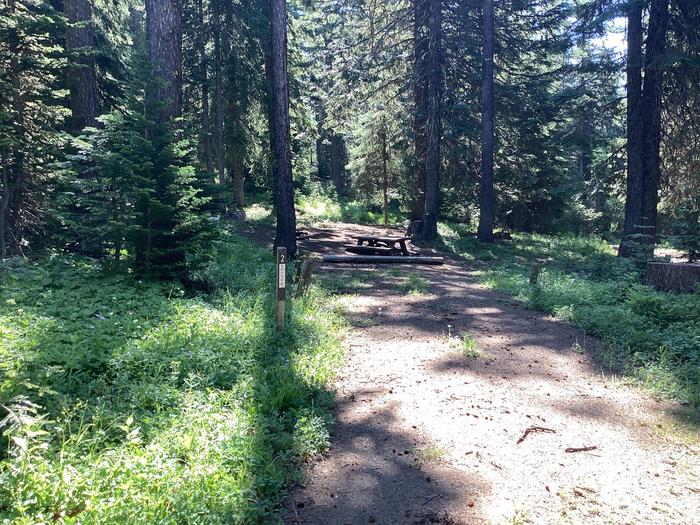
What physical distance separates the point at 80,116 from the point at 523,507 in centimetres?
1234

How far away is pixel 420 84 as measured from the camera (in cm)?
2148

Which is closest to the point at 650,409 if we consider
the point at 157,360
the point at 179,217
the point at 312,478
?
the point at 312,478

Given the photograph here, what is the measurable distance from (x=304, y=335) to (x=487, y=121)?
16.5 meters

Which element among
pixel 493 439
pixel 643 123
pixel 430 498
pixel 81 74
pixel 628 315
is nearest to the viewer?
pixel 430 498

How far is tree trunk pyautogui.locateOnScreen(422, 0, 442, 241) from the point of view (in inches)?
789

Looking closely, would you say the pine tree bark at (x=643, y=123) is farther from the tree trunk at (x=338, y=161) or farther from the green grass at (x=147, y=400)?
the tree trunk at (x=338, y=161)

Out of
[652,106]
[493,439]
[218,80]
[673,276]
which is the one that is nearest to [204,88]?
[218,80]

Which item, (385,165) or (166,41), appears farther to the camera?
(385,165)

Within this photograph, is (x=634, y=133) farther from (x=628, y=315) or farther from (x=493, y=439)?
(x=493, y=439)

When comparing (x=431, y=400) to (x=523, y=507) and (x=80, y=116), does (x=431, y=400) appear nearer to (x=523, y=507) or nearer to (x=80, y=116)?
(x=523, y=507)

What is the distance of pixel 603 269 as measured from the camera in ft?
42.8

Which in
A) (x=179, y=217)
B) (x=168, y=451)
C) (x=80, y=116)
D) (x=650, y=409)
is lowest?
(x=650, y=409)

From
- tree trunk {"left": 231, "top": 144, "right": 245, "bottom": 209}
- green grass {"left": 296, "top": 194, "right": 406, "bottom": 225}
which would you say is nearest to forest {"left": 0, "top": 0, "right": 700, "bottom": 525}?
tree trunk {"left": 231, "top": 144, "right": 245, "bottom": 209}

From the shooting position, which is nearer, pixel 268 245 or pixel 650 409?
pixel 650 409
